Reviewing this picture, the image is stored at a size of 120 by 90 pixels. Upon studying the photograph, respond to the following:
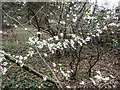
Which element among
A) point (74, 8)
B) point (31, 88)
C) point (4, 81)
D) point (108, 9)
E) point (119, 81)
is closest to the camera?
point (31, 88)

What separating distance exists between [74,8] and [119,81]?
3583 millimetres

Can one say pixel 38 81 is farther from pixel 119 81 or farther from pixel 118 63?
pixel 118 63

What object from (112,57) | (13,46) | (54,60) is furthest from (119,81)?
(13,46)

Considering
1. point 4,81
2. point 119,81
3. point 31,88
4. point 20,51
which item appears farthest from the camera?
point 20,51

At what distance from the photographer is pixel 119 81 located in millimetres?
3986

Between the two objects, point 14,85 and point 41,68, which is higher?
point 41,68

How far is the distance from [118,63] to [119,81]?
181cm

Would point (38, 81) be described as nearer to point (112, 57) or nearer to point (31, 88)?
point (31, 88)

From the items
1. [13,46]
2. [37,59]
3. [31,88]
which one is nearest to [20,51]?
[13,46]

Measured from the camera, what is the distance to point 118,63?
5516 mm

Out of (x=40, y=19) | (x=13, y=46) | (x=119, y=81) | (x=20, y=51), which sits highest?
(x=40, y=19)

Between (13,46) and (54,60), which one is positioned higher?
(13,46)

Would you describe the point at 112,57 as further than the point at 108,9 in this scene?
Yes

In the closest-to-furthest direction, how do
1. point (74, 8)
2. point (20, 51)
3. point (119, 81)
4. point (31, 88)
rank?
point (31, 88) → point (119, 81) → point (74, 8) → point (20, 51)
